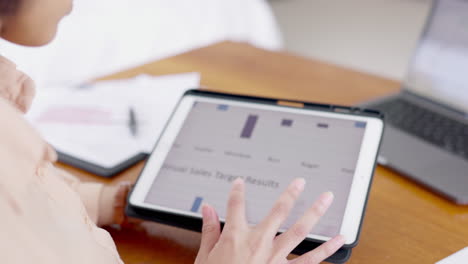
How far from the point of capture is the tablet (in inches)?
19.8

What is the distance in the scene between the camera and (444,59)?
0.84 metres

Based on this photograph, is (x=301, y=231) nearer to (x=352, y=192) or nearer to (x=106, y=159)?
(x=352, y=192)

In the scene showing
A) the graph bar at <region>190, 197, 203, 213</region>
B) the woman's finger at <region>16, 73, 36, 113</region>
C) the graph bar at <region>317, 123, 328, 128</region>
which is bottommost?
the graph bar at <region>190, 197, 203, 213</region>

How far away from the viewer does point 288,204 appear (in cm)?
45

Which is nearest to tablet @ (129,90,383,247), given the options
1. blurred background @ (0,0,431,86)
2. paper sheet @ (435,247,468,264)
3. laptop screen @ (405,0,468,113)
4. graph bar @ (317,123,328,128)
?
graph bar @ (317,123,328,128)

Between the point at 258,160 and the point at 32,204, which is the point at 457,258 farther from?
the point at 32,204

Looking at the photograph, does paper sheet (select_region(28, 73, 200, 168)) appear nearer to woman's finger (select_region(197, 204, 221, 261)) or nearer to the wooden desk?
the wooden desk

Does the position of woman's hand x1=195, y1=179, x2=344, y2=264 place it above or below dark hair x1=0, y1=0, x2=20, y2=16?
below

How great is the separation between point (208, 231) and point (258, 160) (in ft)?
0.37

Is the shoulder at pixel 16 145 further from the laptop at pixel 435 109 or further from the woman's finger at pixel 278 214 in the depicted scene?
the laptop at pixel 435 109

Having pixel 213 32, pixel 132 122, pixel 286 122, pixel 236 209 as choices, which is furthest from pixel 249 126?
pixel 213 32

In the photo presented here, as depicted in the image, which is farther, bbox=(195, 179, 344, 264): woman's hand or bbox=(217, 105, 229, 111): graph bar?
bbox=(217, 105, 229, 111): graph bar

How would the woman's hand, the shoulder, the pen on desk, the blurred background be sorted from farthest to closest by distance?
the blurred background, the pen on desk, the woman's hand, the shoulder

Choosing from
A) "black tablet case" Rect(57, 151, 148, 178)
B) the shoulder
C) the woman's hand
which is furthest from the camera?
"black tablet case" Rect(57, 151, 148, 178)
